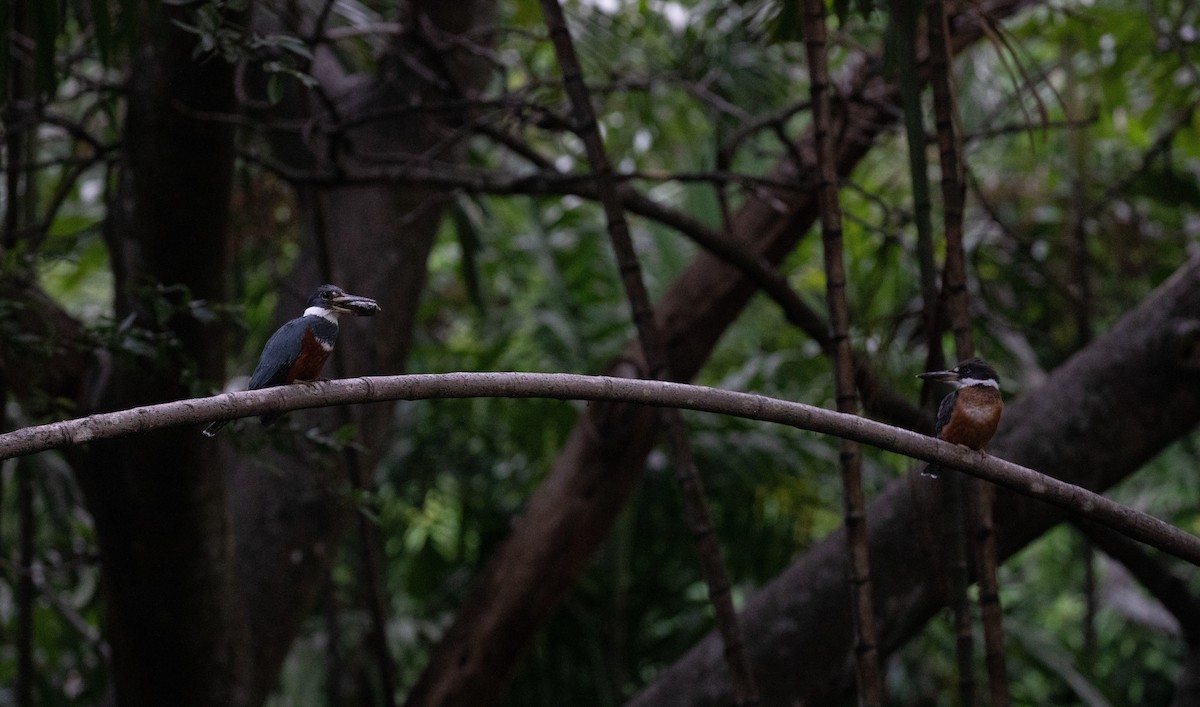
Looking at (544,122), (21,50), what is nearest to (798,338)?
(544,122)

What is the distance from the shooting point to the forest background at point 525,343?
2.53 m

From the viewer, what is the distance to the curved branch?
3.76ft

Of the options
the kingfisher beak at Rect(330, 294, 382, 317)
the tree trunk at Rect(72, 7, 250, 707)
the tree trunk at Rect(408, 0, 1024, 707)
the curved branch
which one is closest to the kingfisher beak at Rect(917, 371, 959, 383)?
the curved branch

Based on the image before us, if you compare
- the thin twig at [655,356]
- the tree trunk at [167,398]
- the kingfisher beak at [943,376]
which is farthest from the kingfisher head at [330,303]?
the kingfisher beak at [943,376]

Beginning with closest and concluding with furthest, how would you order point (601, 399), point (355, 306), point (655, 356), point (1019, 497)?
1. point (601, 399)
2. point (355, 306)
3. point (655, 356)
4. point (1019, 497)

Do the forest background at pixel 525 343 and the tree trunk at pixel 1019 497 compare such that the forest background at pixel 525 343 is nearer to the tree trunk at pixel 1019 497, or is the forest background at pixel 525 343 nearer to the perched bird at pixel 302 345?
the tree trunk at pixel 1019 497

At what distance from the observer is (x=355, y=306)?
163 centimetres

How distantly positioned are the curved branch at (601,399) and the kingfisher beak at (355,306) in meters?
0.20

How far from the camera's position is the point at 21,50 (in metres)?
3.62

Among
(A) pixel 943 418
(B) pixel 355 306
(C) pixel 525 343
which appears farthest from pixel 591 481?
(B) pixel 355 306

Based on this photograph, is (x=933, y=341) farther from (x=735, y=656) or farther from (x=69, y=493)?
A: (x=69, y=493)

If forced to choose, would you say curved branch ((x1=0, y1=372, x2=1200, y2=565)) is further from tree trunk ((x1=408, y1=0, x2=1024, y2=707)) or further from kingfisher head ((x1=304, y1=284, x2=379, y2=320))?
tree trunk ((x1=408, y1=0, x2=1024, y2=707))

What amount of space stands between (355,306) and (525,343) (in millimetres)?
3495

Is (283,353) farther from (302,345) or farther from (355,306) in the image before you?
(355,306)
